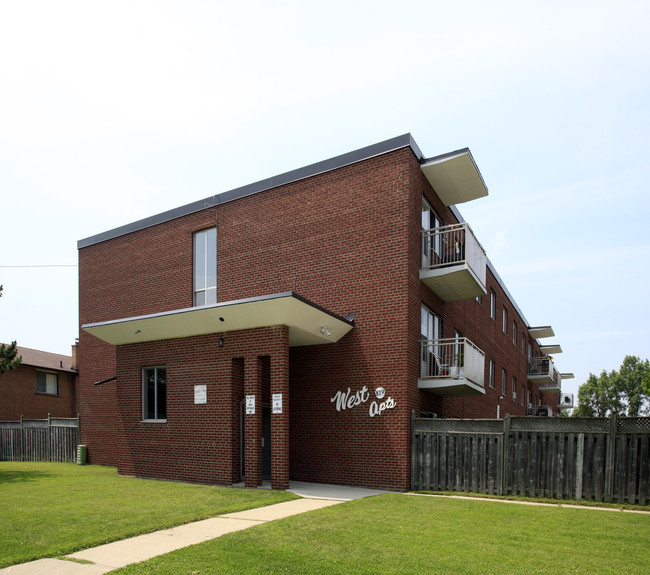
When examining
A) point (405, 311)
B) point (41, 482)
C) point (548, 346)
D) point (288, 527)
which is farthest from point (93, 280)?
point (548, 346)

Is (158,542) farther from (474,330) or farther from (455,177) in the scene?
(474,330)

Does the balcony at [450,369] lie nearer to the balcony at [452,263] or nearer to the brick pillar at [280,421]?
the balcony at [452,263]

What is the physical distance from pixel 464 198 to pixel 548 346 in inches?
1297

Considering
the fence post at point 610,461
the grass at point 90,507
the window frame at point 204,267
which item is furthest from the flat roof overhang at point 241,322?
the fence post at point 610,461

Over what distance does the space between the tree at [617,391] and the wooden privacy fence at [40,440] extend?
7369 cm

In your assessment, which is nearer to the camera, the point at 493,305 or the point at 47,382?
the point at 493,305

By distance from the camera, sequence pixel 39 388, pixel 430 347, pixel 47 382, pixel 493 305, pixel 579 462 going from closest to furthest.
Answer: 1. pixel 579 462
2. pixel 430 347
3. pixel 493 305
4. pixel 39 388
5. pixel 47 382

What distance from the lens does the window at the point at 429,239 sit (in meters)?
15.5

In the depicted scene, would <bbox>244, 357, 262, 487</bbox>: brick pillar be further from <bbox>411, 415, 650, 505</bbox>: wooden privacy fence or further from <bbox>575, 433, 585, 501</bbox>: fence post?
<bbox>575, 433, 585, 501</bbox>: fence post

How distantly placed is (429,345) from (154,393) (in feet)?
24.6

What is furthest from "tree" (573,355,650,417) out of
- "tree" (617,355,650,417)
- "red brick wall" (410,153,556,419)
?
"red brick wall" (410,153,556,419)

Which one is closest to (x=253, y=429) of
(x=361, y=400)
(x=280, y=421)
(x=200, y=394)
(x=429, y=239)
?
(x=280, y=421)

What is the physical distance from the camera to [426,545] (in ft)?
23.9

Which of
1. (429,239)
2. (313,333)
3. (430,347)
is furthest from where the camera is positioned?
(430,347)
